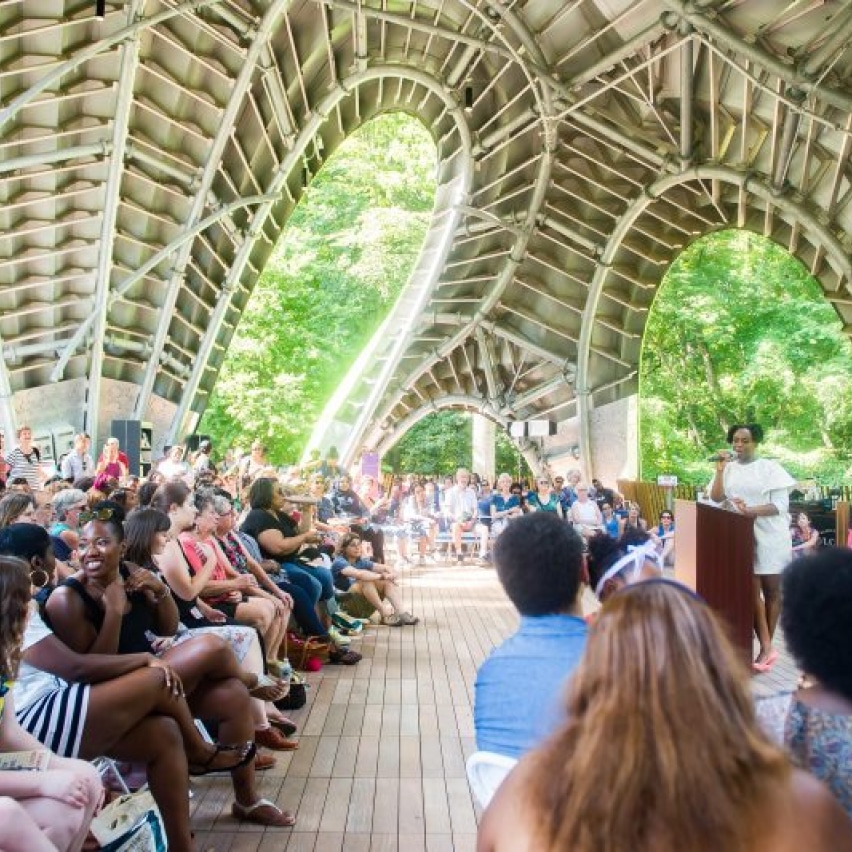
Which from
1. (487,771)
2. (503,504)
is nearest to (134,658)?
(487,771)

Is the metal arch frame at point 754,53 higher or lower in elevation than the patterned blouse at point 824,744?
higher

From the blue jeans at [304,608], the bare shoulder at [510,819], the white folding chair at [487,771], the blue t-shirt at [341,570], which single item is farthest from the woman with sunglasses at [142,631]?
the blue t-shirt at [341,570]

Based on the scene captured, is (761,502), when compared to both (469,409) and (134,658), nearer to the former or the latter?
(134,658)

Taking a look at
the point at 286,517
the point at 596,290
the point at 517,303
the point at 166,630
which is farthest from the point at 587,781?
the point at 517,303

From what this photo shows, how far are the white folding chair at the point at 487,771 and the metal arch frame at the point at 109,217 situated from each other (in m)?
14.6

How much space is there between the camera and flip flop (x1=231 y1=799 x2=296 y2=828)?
4387 mm

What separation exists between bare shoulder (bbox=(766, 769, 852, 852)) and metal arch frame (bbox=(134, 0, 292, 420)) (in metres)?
16.1

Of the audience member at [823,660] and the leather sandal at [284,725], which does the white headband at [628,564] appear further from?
the leather sandal at [284,725]

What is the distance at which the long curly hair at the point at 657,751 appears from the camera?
1520 millimetres

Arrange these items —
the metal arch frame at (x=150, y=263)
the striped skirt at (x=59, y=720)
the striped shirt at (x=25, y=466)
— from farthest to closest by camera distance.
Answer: the metal arch frame at (x=150, y=263) → the striped shirt at (x=25, y=466) → the striped skirt at (x=59, y=720)

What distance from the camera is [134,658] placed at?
3.68 m

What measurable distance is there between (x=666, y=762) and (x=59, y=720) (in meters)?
2.48

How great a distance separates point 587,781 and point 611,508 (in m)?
17.8

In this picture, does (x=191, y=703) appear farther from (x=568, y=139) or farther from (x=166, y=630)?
(x=568, y=139)
